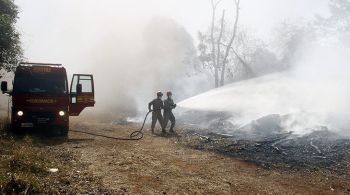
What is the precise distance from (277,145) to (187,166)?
401 centimetres

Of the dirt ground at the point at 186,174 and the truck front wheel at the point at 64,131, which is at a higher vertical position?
the truck front wheel at the point at 64,131

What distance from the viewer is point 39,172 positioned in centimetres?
806

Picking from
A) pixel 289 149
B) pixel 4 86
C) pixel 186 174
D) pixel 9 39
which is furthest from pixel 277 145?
pixel 9 39

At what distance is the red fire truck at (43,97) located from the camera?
13.4 metres

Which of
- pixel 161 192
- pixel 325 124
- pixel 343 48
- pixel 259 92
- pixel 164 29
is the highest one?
pixel 164 29

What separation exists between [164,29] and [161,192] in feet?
129

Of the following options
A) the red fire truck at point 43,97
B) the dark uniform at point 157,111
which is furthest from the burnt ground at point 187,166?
the dark uniform at point 157,111

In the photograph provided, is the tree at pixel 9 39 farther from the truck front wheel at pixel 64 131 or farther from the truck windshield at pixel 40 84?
the truck front wheel at pixel 64 131

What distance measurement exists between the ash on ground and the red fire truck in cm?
463

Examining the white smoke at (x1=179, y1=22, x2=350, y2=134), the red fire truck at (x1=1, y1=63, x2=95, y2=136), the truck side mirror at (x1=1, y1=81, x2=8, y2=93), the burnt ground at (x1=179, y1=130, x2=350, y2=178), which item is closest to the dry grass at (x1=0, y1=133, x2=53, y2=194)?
the red fire truck at (x1=1, y1=63, x2=95, y2=136)

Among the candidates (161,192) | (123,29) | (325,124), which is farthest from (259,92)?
(123,29)

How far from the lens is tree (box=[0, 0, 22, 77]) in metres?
16.6

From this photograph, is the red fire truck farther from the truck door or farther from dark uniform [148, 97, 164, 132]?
dark uniform [148, 97, 164, 132]

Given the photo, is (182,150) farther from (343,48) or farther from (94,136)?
(343,48)
